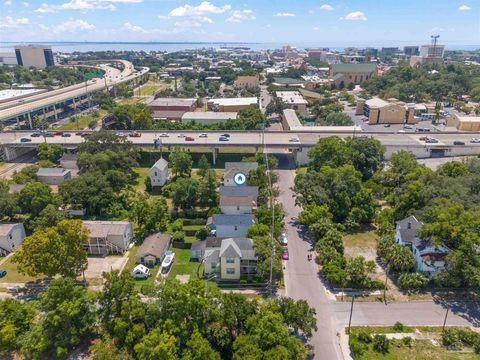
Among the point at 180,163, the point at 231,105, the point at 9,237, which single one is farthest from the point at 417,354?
the point at 231,105

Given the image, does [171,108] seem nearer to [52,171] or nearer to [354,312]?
[52,171]

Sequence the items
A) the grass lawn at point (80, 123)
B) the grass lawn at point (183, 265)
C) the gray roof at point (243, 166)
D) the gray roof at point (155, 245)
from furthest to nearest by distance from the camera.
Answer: the grass lawn at point (80, 123) → the gray roof at point (243, 166) → the gray roof at point (155, 245) → the grass lawn at point (183, 265)

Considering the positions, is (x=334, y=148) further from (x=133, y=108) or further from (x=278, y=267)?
(x=133, y=108)

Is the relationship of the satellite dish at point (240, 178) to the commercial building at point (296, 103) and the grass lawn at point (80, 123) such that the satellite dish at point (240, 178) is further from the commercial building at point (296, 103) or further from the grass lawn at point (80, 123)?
the grass lawn at point (80, 123)

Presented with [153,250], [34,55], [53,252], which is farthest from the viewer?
[34,55]

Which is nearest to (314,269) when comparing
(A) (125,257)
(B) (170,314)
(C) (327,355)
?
(C) (327,355)

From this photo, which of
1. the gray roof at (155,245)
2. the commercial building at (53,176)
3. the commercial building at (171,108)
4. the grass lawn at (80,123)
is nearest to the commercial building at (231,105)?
the commercial building at (171,108)
